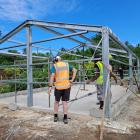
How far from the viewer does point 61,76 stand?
15.1ft

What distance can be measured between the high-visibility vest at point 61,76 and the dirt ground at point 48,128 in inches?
28.5

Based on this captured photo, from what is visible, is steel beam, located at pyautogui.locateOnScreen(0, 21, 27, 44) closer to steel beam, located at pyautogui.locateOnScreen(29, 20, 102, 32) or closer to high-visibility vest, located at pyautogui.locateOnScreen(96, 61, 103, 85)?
steel beam, located at pyautogui.locateOnScreen(29, 20, 102, 32)

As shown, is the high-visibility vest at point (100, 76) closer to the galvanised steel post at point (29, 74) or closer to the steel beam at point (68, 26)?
the steel beam at point (68, 26)

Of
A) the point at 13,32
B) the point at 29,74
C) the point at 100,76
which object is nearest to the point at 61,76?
the point at 100,76

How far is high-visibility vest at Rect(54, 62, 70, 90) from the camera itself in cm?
457

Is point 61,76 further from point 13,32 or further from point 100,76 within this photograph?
point 13,32

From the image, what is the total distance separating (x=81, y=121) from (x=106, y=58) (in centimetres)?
139

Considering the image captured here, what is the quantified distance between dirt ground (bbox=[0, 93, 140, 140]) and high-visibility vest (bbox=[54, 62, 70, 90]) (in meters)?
0.72

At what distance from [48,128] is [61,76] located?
3.43 ft

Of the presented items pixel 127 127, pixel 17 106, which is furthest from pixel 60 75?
pixel 17 106

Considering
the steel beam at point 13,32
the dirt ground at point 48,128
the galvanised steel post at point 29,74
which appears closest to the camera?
the dirt ground at point 48,128

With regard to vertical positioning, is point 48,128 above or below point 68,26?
below

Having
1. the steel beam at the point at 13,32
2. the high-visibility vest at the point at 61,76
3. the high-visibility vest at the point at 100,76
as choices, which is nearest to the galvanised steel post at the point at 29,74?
the steel beam at the point at 13,32

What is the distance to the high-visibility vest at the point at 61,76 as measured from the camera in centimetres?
457
